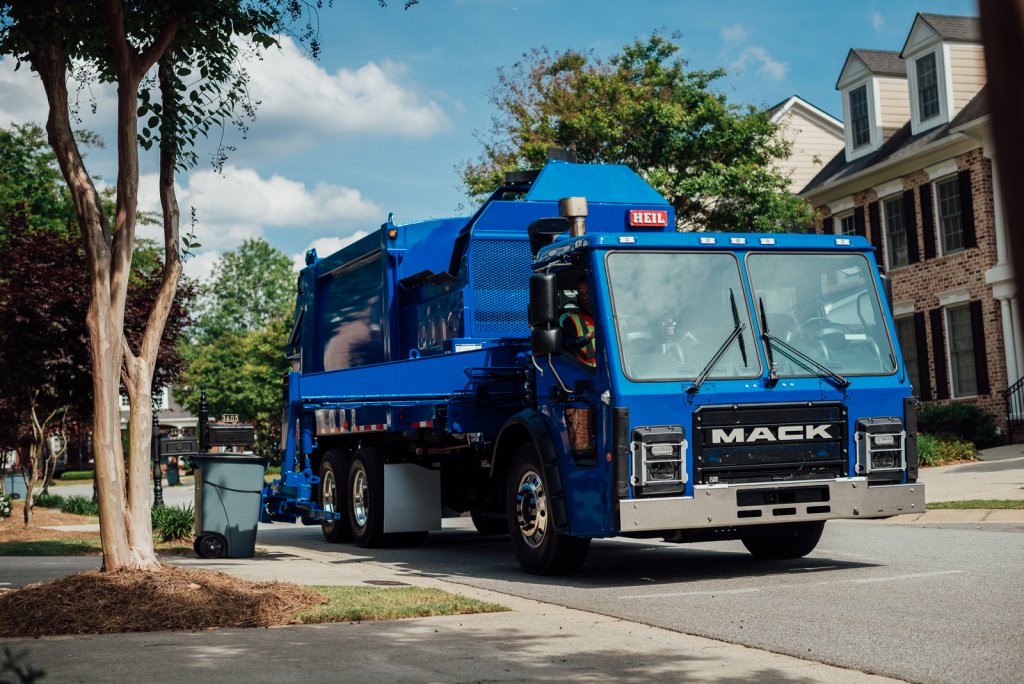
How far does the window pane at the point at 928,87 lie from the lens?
2867 cm

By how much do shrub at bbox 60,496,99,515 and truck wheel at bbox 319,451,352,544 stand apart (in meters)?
10.7

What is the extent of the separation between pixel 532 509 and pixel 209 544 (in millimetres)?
3966

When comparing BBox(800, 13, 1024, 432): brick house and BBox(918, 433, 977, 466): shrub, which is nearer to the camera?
BBox(918, 433, 977, 466): shrub

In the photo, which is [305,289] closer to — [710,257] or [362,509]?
[362,509]

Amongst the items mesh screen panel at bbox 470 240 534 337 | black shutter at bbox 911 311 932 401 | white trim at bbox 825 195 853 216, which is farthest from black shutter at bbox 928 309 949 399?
mesh screen panel at bbox 470 240 534 337

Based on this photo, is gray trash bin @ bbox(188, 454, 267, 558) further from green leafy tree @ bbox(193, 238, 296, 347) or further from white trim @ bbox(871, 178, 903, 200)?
green leafy tree @ bbox(193, 238, 296, 347)

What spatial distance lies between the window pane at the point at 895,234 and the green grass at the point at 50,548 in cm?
2070

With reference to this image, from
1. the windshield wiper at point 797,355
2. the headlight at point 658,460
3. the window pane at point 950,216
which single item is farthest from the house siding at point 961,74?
the headlight at point 658,460

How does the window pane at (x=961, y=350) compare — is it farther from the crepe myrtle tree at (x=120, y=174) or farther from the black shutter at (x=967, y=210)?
the crepe myrtle tree at (x=120, y=174)

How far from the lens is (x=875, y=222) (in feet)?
99.5

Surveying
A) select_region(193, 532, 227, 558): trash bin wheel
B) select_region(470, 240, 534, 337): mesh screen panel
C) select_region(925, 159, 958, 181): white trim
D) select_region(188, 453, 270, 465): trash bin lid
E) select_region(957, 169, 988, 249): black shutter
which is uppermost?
select_region(925, 159, 958, 181): white trim

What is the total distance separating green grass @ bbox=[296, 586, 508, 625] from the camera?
7781 millimetres

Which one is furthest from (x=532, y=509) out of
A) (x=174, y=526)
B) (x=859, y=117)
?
(x=859, y=117)

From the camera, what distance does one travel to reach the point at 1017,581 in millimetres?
8750
